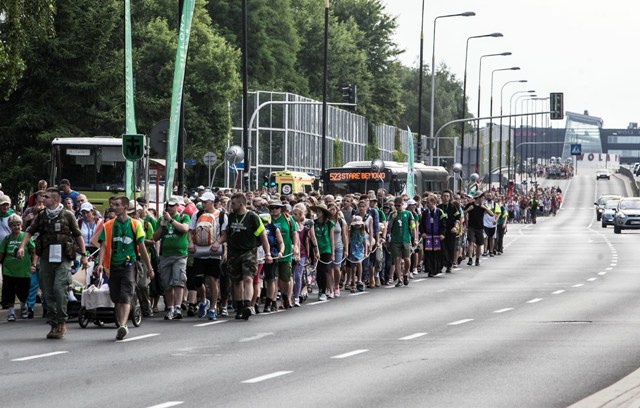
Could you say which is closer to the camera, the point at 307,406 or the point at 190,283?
the point at 307,406

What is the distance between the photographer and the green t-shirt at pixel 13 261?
2119 centimetres

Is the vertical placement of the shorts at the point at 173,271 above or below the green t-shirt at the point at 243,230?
below

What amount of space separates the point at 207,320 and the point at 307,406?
31.5 ft

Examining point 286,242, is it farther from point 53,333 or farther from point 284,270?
point 53,333

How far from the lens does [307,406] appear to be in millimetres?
11727

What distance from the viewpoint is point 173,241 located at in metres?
21.1

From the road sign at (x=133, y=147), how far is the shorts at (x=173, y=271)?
465cm

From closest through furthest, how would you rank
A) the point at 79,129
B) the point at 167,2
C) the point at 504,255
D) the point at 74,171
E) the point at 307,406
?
the point at 307,406 < the point at 74,171 < the point at 504,255 < the point at 79,129 < the point at 167,2

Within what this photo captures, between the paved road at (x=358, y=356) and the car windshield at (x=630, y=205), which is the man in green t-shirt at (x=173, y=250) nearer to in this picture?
the paved road at (x=358, y=356)

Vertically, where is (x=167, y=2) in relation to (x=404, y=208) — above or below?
above

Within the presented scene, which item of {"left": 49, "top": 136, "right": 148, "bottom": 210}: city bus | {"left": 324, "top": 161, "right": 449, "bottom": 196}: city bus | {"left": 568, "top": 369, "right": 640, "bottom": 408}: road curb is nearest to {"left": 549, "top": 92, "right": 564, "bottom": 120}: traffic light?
{"left": 324, "top": 161, "right": 449, "bottom": 196}: city bus

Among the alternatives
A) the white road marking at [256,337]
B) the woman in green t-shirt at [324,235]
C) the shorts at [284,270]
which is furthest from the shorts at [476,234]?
the white road marking at [256,337]

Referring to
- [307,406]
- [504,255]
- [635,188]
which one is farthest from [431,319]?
[635,188]

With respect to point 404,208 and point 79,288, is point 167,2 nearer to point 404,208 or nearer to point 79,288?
point 404,208
